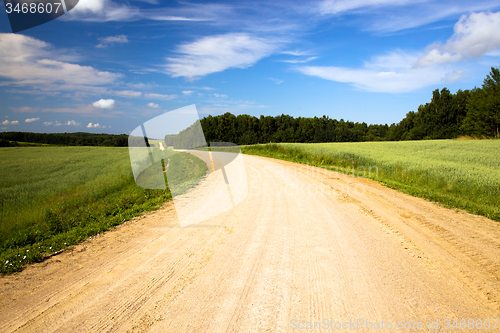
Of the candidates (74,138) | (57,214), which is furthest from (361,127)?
(57,214)

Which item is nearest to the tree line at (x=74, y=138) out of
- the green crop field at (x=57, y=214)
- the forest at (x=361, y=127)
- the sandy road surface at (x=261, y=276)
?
the forest at (x=361, y=127)

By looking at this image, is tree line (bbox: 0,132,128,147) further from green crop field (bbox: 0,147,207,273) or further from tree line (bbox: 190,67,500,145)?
green crop field (bbox: 0,147,207,273)

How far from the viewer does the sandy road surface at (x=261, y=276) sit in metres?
2.80

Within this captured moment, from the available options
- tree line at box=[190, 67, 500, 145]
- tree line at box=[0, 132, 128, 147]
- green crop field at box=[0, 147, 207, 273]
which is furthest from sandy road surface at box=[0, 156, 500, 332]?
tree line at box=[190, 67, 500, 145]

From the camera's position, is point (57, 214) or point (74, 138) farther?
point (74, 138)

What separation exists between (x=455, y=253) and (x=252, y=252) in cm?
369

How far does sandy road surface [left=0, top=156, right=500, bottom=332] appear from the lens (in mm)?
2801

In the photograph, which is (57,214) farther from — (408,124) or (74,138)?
(408,124)

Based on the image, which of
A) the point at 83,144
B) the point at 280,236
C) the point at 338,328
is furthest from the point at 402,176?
the point at 83,144

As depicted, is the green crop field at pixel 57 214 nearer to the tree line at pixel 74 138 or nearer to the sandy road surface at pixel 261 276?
the sandy road surface at pixel 261 276

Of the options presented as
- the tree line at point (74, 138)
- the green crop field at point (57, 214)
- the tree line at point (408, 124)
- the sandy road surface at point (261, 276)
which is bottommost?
the sandy road surface at point (261, 276)

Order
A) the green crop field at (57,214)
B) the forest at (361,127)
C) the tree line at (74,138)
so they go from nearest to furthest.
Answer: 1. the green crop field at (57,214)
2. the tree line at (74,138)
3. the forest at (361,127)

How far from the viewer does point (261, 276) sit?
3613mm

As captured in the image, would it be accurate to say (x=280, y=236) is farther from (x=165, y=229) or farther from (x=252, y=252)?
(x=165, y=229)
